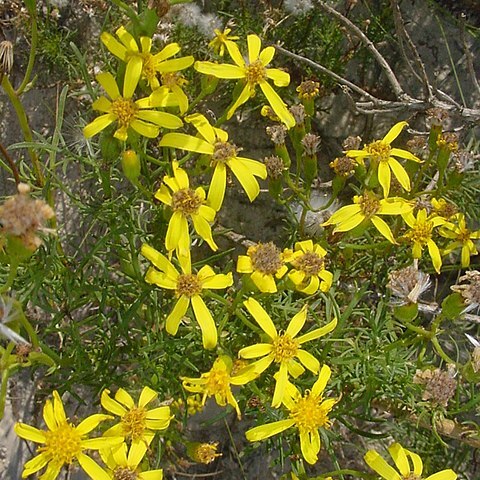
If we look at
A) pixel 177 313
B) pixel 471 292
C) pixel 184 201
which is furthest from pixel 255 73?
pixel 471 292

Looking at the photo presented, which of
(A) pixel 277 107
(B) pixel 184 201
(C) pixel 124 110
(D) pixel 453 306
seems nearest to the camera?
(C) pixel 124 110

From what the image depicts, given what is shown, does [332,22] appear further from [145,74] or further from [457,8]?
[145,74]

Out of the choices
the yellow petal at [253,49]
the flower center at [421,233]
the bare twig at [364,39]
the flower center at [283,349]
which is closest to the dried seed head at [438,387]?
the flower center at [283,349]

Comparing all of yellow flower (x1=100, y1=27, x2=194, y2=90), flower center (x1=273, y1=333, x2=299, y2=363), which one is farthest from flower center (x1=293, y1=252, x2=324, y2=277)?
yellow flower (x1=100, y1=27, x2=194, y2=90)

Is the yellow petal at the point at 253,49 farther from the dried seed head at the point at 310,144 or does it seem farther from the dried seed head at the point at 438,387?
the dried seed head at the point at 438,387

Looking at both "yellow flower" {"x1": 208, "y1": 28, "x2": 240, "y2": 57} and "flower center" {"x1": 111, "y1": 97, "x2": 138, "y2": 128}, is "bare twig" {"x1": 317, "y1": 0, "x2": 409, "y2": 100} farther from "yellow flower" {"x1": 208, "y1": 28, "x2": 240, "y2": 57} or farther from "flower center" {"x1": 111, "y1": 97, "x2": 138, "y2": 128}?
"flower center" {"x1": 111, "y1": 97, "x2": 138, "y2": 128}

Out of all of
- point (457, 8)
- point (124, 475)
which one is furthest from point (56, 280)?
point (457, 8)

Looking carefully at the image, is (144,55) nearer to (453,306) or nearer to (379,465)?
(453,306)
